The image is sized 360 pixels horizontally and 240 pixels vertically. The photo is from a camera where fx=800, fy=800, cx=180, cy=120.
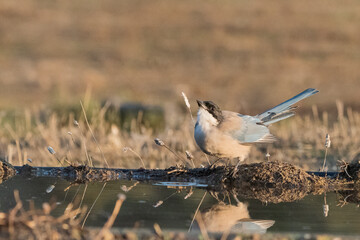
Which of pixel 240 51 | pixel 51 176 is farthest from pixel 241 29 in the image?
pixel 51 176

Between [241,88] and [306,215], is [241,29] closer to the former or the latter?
[241,88]

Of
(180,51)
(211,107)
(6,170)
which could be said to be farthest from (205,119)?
(180,51)

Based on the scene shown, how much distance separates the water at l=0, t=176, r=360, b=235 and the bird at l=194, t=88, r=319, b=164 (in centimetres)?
45

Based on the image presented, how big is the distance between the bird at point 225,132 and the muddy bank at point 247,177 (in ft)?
0.72

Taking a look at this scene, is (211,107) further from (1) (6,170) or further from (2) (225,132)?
(1) (6,170)

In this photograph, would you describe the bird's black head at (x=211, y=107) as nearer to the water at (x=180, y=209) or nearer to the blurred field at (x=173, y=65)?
the water at (x=180, y=209)

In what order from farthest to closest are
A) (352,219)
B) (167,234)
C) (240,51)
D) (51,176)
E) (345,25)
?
(345,25) < (240,51) < (51,176) < (352,219) < (167,234)

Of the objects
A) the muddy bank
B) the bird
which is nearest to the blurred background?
the muddy bank

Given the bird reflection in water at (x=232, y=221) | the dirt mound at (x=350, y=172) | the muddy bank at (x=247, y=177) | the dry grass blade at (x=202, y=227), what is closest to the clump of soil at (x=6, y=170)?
the muddy bank at (x=247, y=177)

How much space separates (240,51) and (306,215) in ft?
77.7

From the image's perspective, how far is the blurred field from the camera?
13.5m

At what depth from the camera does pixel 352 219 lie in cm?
641

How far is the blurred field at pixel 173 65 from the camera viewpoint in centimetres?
1353

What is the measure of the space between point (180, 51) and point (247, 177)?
22.5 m
